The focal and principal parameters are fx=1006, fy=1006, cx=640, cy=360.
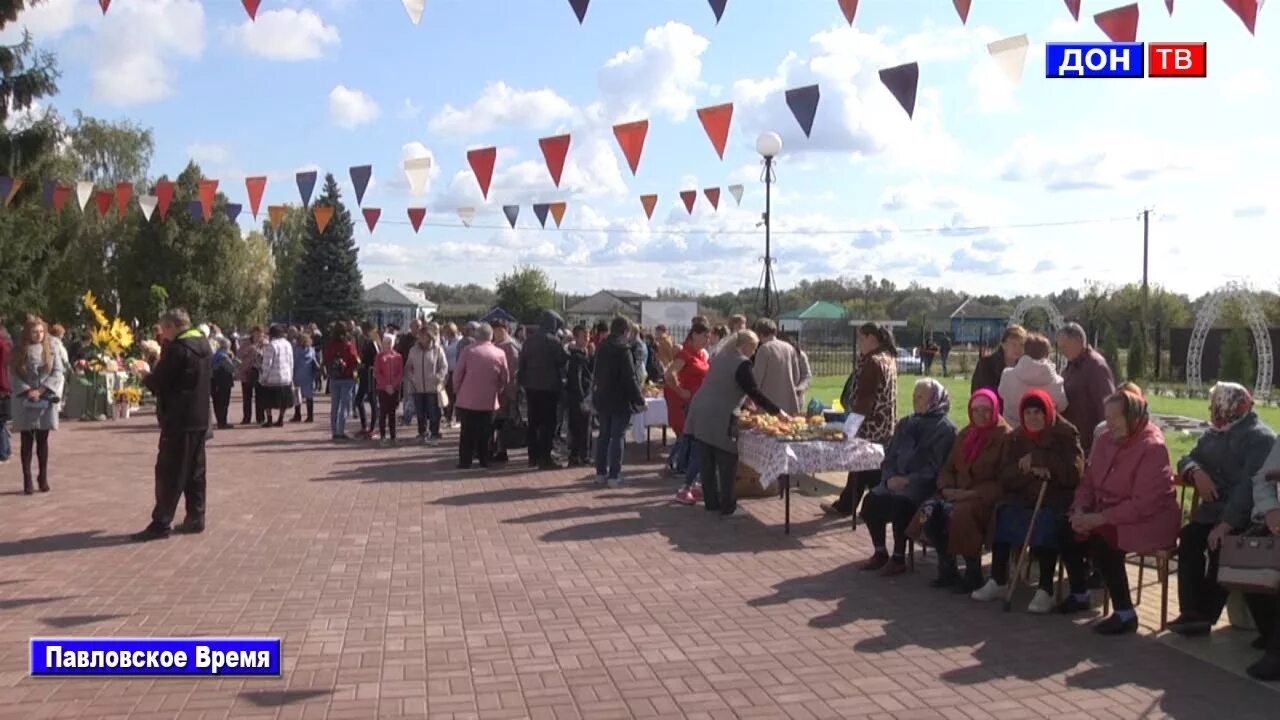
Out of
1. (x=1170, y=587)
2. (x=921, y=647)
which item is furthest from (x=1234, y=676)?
(x=1170, y=587)

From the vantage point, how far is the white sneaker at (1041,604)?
6285 mm

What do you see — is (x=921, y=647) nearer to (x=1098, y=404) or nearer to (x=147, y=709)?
(x=1098, y=404)

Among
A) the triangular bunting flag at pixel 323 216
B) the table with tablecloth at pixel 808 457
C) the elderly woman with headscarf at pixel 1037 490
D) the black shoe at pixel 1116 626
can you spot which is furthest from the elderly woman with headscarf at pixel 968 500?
the triangular bunting flag at pixel 323 216

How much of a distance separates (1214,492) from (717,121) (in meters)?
7.36

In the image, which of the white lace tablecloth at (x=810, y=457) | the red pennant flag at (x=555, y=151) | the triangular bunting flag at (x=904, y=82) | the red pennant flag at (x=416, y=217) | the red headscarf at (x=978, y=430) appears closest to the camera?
the red headscarf at (x=978, y=430)

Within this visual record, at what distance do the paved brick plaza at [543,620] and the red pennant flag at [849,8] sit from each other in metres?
4.46

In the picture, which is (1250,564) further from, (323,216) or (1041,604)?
(323,216)

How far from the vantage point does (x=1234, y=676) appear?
5125mm

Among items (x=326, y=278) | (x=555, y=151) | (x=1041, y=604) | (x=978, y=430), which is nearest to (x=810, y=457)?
(x=978, y=430)

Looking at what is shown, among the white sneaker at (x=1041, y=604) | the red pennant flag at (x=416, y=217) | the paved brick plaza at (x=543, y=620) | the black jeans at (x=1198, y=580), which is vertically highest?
the red pennant flag at (x=416, y=217)

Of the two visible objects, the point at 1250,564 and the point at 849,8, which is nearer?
the point at 1250,564

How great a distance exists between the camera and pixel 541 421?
40.8 feet

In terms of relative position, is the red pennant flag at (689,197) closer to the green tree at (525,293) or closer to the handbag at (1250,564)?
the handbag at (1250,564)

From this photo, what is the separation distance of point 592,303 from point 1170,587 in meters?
98.9
